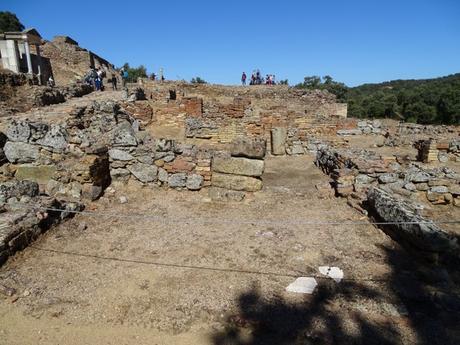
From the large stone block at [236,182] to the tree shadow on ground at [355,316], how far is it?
316 cm

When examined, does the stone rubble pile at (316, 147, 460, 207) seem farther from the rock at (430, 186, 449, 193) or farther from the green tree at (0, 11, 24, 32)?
the green tree at (0, 11, 24, 32)

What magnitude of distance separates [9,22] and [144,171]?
48115 mm

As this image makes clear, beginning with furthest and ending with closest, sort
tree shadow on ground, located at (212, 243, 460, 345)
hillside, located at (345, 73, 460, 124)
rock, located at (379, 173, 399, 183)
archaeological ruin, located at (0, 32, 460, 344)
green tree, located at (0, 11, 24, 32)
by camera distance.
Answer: green tree, located at (0, 11, 24, 32) → hillside, located at (345, 73, 460, 124) → rock, located at (379, 173, 399, 183) → archaeological ruin, located at (0, 32, 460, 344) → tree shadow on ground, located at (212, 243, 460, 345)

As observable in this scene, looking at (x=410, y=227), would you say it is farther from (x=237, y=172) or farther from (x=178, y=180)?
(x=178, y=180)

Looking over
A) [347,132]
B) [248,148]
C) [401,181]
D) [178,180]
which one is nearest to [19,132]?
[178,180]

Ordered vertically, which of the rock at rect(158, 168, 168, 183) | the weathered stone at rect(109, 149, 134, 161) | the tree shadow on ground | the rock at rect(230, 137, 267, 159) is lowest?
the tree shadow on ground

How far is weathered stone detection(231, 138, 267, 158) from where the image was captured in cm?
653

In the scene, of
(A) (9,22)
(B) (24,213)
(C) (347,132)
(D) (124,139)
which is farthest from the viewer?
(A) (9,22)

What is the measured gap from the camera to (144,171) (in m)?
6.92

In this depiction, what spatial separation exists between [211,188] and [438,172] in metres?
4.96

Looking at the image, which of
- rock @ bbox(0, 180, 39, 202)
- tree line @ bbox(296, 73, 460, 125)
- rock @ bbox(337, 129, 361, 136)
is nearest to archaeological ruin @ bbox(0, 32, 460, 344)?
rock @ bbox(0, 180, 39, 202)

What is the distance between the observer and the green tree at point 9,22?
41.1 meters

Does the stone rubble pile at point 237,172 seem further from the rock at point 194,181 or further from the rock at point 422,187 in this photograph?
the rock at point 422,187

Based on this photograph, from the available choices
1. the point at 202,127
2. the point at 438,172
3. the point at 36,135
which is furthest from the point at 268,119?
the point at 36,135
